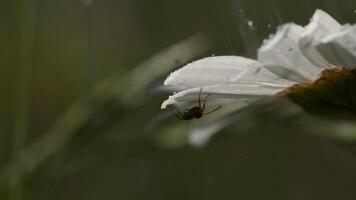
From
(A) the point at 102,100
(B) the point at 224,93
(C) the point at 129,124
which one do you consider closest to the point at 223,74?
(B) the point at 224,93

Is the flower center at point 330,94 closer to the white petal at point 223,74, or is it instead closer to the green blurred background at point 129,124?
the white petal at point 223,74

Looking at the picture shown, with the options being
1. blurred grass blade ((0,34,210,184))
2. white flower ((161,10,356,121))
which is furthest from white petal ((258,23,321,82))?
blurred grass blade ((0,34,210,184))

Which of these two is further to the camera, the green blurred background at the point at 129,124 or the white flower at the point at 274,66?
the green blurred background at the point at 129,124

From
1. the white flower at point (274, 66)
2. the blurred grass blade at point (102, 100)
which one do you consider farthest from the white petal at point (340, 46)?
the blurred grass blade at point (102, 100)

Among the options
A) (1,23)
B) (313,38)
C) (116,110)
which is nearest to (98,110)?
(116,110)

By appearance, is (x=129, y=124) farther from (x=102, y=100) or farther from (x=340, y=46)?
(x=340, y=46)

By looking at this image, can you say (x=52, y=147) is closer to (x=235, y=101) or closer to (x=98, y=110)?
(x=98, y=110)
